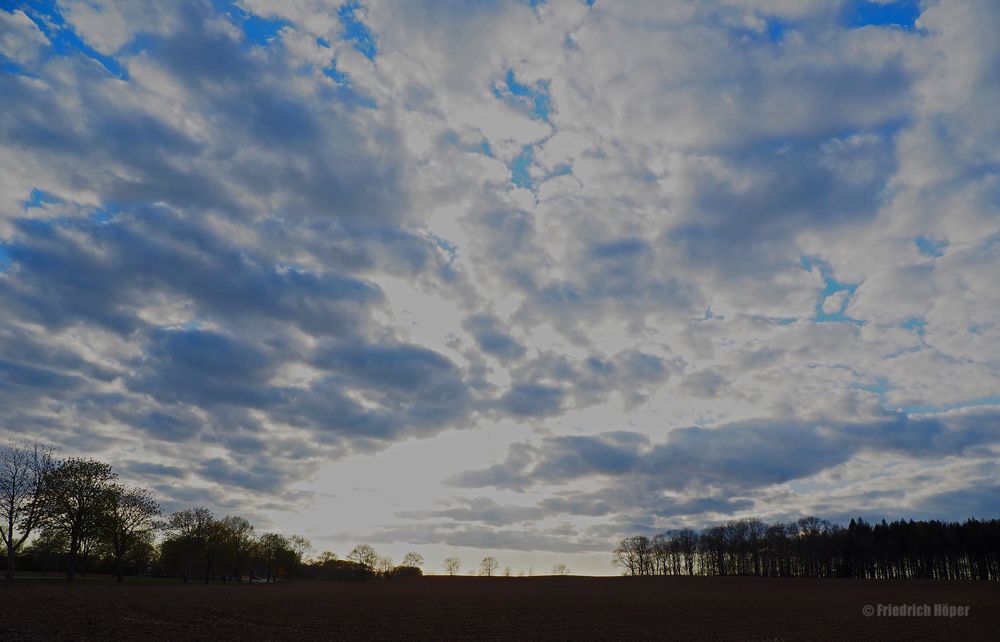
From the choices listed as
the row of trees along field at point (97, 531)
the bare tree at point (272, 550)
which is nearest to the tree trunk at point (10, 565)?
the row of trees along field at point (97, 531)

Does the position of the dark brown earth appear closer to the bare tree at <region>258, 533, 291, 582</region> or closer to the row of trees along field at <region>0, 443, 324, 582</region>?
the row of trees along field at <region>0, 443, 324, 582</region>

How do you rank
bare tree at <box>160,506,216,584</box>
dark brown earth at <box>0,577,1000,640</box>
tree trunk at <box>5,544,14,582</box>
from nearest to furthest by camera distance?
dark brown earth at <box>0,577,1000,640</box>, tree trunk at <box>5,544,14,582</box>, bare tree at <box>160,506,216,584</box>

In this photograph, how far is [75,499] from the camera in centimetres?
7794

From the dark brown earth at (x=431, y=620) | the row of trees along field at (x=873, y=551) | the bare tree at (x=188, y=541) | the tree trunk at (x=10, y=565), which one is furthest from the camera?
the row of trees along field at (x=873, y=551)

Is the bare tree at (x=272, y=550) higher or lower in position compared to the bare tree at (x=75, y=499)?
lower

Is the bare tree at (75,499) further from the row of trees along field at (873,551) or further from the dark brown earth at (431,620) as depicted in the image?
the row of trees along field at (873,551)

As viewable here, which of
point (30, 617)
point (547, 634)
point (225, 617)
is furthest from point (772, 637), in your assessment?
point (30, 617)

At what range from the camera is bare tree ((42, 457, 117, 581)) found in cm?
7438

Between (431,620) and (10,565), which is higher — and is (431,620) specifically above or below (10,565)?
below

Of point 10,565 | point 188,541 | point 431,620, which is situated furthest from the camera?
point 188,541

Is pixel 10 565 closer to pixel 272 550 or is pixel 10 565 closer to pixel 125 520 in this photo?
pixel 125 520

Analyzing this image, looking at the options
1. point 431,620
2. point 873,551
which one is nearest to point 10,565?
point 431,620

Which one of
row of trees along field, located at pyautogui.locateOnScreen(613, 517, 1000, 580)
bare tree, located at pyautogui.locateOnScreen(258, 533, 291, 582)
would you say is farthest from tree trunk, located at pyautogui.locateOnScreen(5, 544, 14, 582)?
row of trees along field, located at pyautogui.locateOnScreen(613, 517, 1000, 580)

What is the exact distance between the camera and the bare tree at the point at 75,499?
74.4 meters
